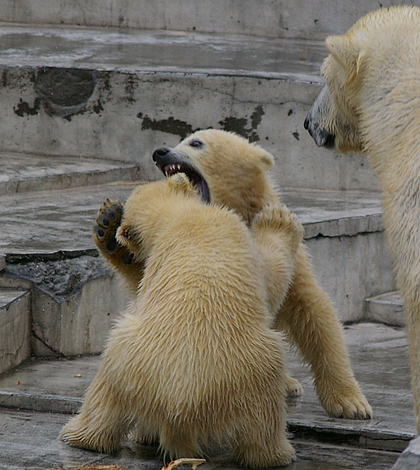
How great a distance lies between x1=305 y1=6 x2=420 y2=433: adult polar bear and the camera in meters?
2.33

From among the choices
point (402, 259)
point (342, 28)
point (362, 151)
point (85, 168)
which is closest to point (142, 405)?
point (402, 259)

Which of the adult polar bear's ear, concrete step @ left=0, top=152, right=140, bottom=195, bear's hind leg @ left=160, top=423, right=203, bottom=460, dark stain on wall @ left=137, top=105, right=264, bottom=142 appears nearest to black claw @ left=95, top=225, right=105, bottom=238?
bear's hind leg @ left=160, top=423, right=203, bottom=460

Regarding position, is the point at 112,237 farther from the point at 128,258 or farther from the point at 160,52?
the point at 160,52

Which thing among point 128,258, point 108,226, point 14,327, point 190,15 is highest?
point 190,15

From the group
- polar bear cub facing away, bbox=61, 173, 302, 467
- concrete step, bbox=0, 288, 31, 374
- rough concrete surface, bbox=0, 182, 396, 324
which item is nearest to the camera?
polar bear cub facing away, bbox=61, 173, 302, 467

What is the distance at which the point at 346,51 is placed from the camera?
261 cm

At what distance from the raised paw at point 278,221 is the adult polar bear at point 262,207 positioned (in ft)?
0.69

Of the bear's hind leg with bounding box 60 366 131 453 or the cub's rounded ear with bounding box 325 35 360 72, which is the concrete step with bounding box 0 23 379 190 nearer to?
the cub's rounded ear with bounding box 325 35 360 72

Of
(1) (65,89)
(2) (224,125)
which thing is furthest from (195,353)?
(1) (65,89)

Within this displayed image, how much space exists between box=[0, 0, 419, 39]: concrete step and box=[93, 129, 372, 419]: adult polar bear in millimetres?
5802

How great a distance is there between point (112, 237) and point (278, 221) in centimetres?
59

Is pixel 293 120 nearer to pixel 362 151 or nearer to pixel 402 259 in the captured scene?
pixel 362 151

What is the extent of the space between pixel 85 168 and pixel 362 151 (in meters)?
3.65

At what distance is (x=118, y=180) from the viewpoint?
627 cm
